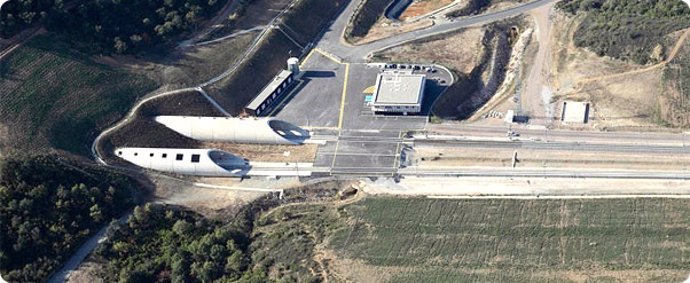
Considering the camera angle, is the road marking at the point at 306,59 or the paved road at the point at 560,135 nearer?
the paved road at the point at 560,135

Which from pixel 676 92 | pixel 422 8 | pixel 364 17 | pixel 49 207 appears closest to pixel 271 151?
pixel 49 207

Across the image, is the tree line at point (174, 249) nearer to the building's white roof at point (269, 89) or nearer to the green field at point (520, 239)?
the green field at point (520, 239)

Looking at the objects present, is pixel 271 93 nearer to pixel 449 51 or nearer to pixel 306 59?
pixel 306 59

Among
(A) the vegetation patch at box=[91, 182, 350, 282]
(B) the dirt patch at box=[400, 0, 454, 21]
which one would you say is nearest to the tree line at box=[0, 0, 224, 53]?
(A) the vegetation patch at box=[91, 182, 350, 282]

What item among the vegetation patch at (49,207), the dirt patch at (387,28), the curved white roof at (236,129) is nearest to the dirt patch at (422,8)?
the dirt patch at (387,28)

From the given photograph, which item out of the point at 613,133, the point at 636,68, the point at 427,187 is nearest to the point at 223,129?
the point at 427,187
